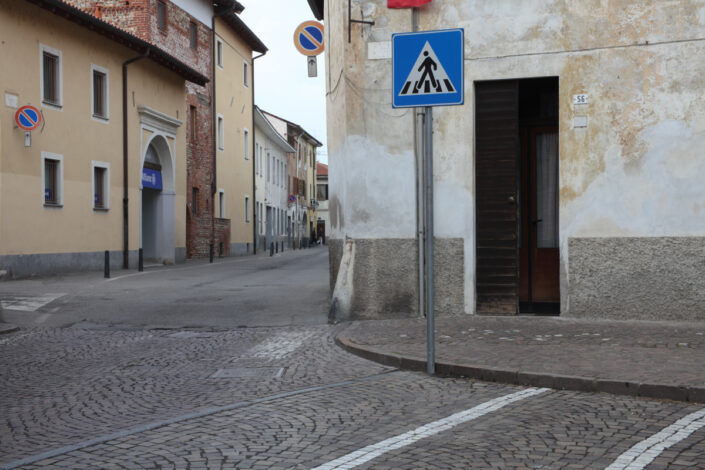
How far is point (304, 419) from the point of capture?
18.6ft

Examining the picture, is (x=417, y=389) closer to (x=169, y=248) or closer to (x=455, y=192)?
(x=455, y=192)

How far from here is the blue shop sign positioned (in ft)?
93.9

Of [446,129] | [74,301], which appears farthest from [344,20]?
[74,301]

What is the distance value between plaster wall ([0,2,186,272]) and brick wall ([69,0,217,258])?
2605mm

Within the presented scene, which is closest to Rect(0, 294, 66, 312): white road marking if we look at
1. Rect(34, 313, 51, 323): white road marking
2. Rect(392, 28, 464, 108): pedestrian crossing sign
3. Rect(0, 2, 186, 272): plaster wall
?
Rect(34, 313, 51, 323): white road marking

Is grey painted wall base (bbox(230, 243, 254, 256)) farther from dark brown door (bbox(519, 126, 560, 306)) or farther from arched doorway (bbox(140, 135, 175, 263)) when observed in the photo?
dark brown door (bbox(519, 126, 560, 306))

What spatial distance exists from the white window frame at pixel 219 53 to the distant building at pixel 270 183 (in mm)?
7990

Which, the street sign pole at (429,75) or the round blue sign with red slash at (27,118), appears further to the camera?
the round blue sign with red slash at (27,118)

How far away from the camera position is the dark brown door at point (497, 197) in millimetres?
11242

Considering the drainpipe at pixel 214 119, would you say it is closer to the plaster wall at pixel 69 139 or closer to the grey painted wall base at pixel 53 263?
the plaster wall at pixel 69 139

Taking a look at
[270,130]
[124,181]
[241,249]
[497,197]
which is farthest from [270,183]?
[497,197]

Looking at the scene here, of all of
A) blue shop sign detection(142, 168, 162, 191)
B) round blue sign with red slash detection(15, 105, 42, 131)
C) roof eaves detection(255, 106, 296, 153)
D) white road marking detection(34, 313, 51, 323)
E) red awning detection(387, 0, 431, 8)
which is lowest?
white road marking detection(34, 313, 51, 323)

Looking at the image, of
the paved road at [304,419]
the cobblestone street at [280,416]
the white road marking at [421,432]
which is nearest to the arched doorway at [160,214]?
the cobblestone street at [280,416]

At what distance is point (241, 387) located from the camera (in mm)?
7023
